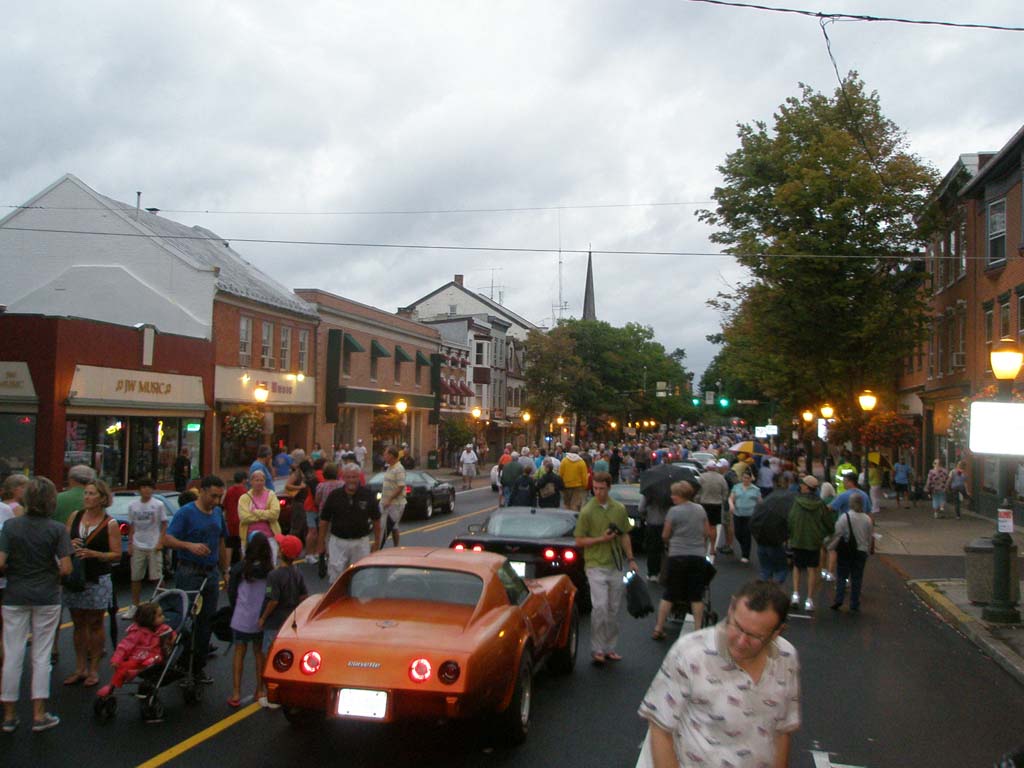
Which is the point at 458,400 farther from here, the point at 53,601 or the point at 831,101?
the point at 53,601

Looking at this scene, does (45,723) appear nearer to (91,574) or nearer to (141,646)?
(141,646)

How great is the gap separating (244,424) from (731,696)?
31533mm

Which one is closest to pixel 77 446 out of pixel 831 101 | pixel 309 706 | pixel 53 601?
pixel 53 601

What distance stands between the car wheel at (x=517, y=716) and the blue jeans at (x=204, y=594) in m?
2.68

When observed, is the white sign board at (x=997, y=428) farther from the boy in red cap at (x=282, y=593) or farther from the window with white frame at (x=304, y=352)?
the window with white frame at (x=304, y=352)

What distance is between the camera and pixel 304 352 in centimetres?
4012

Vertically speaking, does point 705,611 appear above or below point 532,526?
below

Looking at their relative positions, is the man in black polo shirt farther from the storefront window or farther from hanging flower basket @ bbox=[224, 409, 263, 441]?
hanging flower basket @ bbox=[224, 409, 263, 441]

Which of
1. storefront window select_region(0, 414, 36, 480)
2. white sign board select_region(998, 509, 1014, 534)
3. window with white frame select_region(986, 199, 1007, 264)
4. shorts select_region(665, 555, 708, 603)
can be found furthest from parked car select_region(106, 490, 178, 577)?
window with white frame select_region(986, 199, 1007, 264)

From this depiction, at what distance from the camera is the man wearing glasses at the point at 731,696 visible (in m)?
3.50

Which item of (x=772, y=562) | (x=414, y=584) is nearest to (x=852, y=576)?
(x=772, y=562)

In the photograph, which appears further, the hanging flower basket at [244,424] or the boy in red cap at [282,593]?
the hanging flower basket at [244,424]

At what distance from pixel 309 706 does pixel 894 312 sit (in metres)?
26.9

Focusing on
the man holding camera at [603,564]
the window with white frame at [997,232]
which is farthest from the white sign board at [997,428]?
the window with white frame at [997,232]
